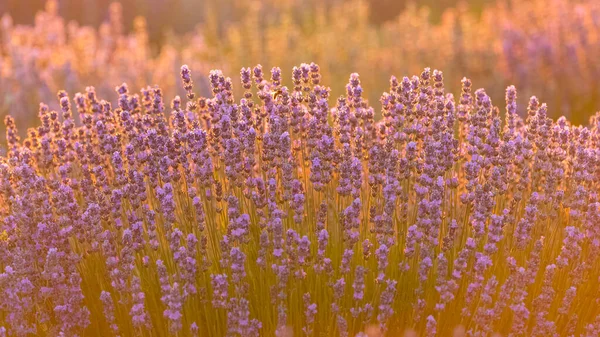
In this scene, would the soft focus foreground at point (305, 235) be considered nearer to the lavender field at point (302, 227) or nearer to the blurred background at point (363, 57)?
the lavender field at point (302, 227)

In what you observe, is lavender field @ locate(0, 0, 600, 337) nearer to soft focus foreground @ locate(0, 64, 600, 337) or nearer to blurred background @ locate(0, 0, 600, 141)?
soft focus foreground @ locate(0, 64, 600, 337)

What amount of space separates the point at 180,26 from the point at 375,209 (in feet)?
42.6

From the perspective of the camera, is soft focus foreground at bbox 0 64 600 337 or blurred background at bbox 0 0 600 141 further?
blurred background at bbox 0 0 600 141

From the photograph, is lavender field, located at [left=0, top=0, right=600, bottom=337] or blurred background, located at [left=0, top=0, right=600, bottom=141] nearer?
lavender field, located at [left=0, top=0, right=600, bottom=337]

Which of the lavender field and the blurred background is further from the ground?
the blurred background

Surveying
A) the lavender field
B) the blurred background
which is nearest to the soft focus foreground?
the lavender field

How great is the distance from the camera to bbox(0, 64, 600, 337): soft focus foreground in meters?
2.91

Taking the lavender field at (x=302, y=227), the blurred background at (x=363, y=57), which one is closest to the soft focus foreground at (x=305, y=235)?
the lavender field at (x=302, y=227)

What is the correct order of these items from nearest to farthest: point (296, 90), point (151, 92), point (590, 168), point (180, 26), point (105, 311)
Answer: point (105, 311) < point (590, 168) < point (296, 90) < point (151, 92) < point (180, 26)

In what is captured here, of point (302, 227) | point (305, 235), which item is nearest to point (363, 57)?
point (302, 227)

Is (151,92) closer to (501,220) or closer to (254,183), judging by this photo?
(254,183)

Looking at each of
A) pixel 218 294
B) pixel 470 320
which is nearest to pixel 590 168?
pixel 470 320

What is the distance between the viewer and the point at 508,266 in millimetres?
3053

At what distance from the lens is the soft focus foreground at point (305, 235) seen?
291 cm
